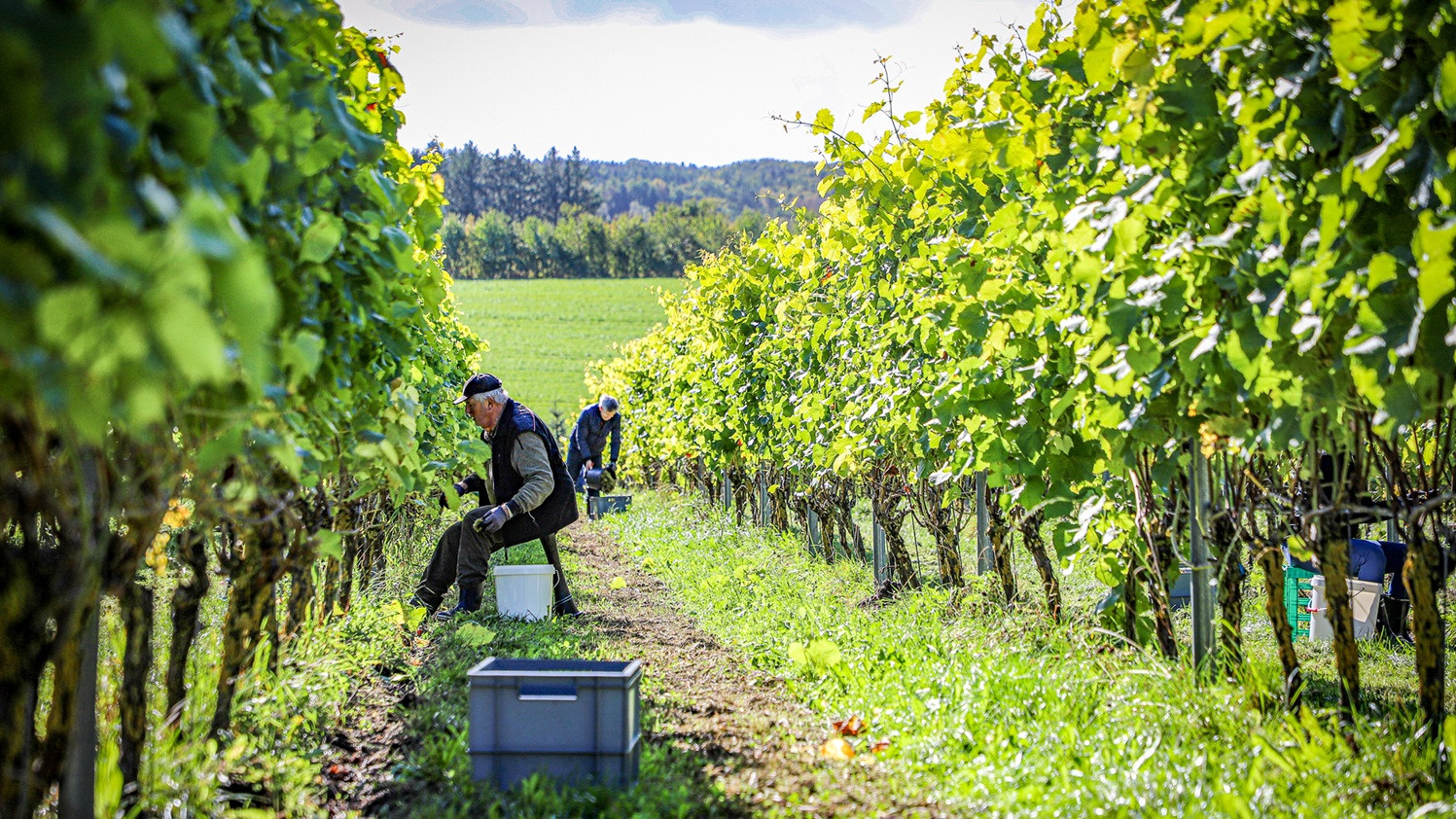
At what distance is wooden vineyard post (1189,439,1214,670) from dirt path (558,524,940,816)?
1170 millimetres

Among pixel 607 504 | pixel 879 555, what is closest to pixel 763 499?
pixel 879 555

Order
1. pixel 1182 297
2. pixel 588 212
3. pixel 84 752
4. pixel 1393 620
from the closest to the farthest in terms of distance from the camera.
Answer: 1. pixel 84 752
2. pixel 1182 297
3. pixel 1393 620
4. pixel 588 212

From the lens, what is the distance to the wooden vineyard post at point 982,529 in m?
5.52

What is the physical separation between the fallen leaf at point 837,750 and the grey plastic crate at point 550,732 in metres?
0.72

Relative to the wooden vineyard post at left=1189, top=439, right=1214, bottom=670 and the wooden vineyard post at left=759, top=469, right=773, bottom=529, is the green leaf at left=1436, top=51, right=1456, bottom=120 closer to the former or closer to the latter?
the wooden vineyard post at left=1189, top=439, right=1214, bottom=670

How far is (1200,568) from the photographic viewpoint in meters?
3.61

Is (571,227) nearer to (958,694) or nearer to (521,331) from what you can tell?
(521,331)

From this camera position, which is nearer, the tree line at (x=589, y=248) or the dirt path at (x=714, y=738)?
the dirt path at (x=714, y=738)

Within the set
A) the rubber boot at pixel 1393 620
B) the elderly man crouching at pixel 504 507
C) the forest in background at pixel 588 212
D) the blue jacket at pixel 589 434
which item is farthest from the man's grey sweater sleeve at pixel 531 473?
the forest in background at pixel 588 212

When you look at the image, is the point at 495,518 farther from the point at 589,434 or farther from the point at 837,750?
the point at 589,434

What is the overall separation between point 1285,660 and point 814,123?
122 inches

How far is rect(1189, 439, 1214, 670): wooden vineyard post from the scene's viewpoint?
11.8ft

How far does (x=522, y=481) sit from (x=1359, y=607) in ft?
15.1

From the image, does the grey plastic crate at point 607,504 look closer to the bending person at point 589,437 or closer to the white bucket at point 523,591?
the bending person at point 589,437
